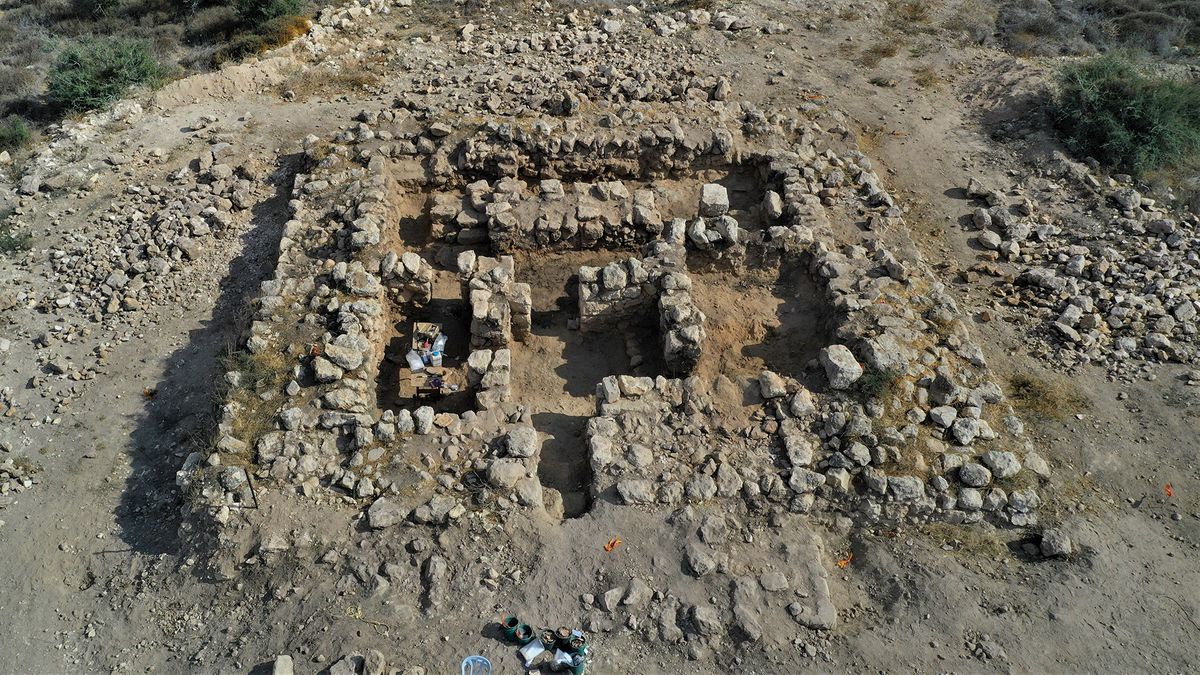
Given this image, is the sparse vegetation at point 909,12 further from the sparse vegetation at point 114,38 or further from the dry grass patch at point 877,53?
the sparse vegetation at point 114,38

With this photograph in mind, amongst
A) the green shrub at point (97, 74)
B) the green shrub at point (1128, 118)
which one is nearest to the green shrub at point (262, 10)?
the green shrub at point (97, 74)

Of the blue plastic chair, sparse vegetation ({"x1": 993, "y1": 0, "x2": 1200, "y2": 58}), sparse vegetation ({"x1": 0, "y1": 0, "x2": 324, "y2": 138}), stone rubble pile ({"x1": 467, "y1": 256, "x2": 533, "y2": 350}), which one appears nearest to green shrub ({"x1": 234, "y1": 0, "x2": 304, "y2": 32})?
sparse vegetation ({"x1": 0, "y1": 0, "x2": 324, "y2": 138})

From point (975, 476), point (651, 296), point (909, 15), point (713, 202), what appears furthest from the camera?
point (909, 15)

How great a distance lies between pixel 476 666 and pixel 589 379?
4412 mm

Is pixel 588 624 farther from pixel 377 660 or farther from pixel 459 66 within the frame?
pixel 459 66

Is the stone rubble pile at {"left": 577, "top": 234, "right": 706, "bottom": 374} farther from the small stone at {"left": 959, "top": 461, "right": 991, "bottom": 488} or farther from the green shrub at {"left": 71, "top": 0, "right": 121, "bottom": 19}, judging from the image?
the green shrub at {"left": 71, "top": 0, "right": 121, "bottom": 19}

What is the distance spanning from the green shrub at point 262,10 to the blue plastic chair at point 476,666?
1496cm

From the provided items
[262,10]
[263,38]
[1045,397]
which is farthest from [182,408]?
[1045,397]

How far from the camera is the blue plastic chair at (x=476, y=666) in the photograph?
7.15 m

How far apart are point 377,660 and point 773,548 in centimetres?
410

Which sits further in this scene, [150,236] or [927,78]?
[927,78]

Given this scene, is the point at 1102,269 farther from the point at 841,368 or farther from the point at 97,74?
the point at 97,74

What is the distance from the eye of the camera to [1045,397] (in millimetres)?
10062

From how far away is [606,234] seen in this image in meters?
12.1
